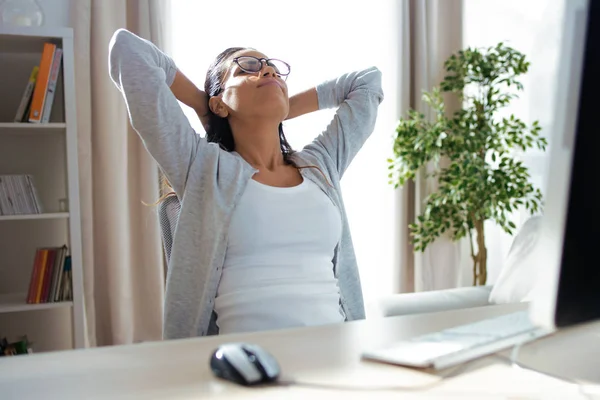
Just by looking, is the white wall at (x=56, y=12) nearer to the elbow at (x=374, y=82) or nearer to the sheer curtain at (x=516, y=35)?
the elbow at (x=374, y=82)

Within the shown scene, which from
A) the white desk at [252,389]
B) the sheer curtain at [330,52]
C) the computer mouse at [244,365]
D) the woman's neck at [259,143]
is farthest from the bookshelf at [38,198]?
the computer mouse at [244,365]

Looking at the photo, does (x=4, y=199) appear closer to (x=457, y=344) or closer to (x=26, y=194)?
(x=26, y=194)

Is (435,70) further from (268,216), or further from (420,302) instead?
(268,216)

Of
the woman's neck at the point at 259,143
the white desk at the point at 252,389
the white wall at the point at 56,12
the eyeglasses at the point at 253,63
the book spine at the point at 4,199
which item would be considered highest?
the white wall at the point at 56,12

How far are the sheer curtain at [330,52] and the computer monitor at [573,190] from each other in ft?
8.78

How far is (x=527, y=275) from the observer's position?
2213 mm

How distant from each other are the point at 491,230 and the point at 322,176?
2439mm

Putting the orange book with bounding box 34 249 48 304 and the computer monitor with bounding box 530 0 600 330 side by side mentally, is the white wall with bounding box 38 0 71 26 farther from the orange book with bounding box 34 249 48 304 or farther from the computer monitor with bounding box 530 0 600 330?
the computer monitor with bounding box 530 0 600 330

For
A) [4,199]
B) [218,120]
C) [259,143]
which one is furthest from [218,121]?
[4,199]

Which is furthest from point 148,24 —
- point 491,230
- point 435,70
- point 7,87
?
point 491,230

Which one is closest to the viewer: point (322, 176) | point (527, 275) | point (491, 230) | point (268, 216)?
point (268, 216)

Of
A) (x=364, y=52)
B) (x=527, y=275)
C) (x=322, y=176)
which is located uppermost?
(x=364, y=52)

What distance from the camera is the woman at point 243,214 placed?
54.6 inches

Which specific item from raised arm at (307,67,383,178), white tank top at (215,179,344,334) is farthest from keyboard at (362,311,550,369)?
raised arm at (307,67,383,178)
